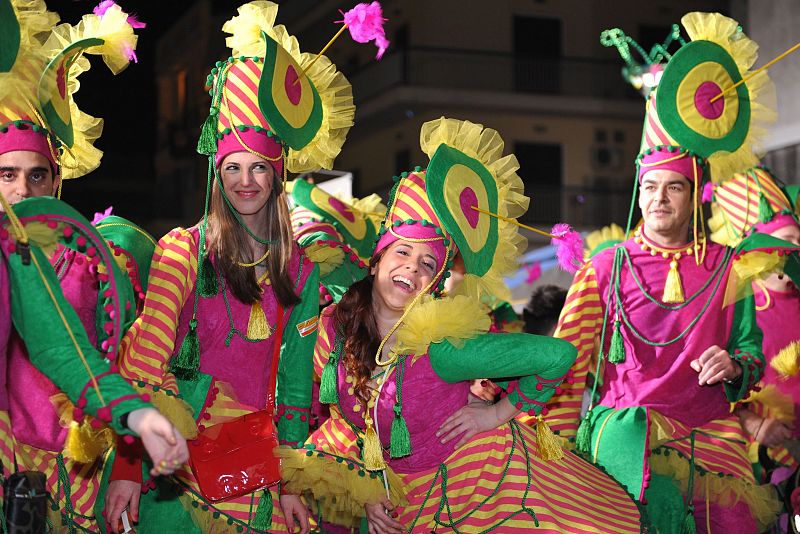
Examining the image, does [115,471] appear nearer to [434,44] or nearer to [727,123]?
[727,123]

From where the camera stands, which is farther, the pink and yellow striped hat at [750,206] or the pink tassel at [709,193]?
the pink tassel at [709,193]

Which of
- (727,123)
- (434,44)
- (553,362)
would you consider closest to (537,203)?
(434,44)

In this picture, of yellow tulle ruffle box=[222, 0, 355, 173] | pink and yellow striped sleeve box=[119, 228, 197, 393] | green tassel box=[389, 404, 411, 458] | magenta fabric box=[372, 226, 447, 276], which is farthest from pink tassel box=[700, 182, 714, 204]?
pink and yellow striped sleeve box=[119, 228, 197, 393]

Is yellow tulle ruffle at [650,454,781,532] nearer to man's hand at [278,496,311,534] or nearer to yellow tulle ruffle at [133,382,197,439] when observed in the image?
man's hand at [278,496,311,534]

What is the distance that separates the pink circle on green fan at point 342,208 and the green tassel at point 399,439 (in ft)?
8.92

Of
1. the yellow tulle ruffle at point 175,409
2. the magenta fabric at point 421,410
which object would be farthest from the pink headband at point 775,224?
the yellow tulle ruffle at point 175,409

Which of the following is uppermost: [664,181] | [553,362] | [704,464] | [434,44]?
[434,44]

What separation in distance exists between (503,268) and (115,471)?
166 cm

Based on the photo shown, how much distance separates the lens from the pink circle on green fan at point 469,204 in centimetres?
454

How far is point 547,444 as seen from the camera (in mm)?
4445

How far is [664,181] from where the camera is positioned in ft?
18.3

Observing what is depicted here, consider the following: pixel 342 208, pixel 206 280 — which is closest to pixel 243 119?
pixel 206 280

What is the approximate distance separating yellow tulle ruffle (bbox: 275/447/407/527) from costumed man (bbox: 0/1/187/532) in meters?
0.66

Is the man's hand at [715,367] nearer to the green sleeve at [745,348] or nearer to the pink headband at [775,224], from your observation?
the green sleeve at [745,348]
